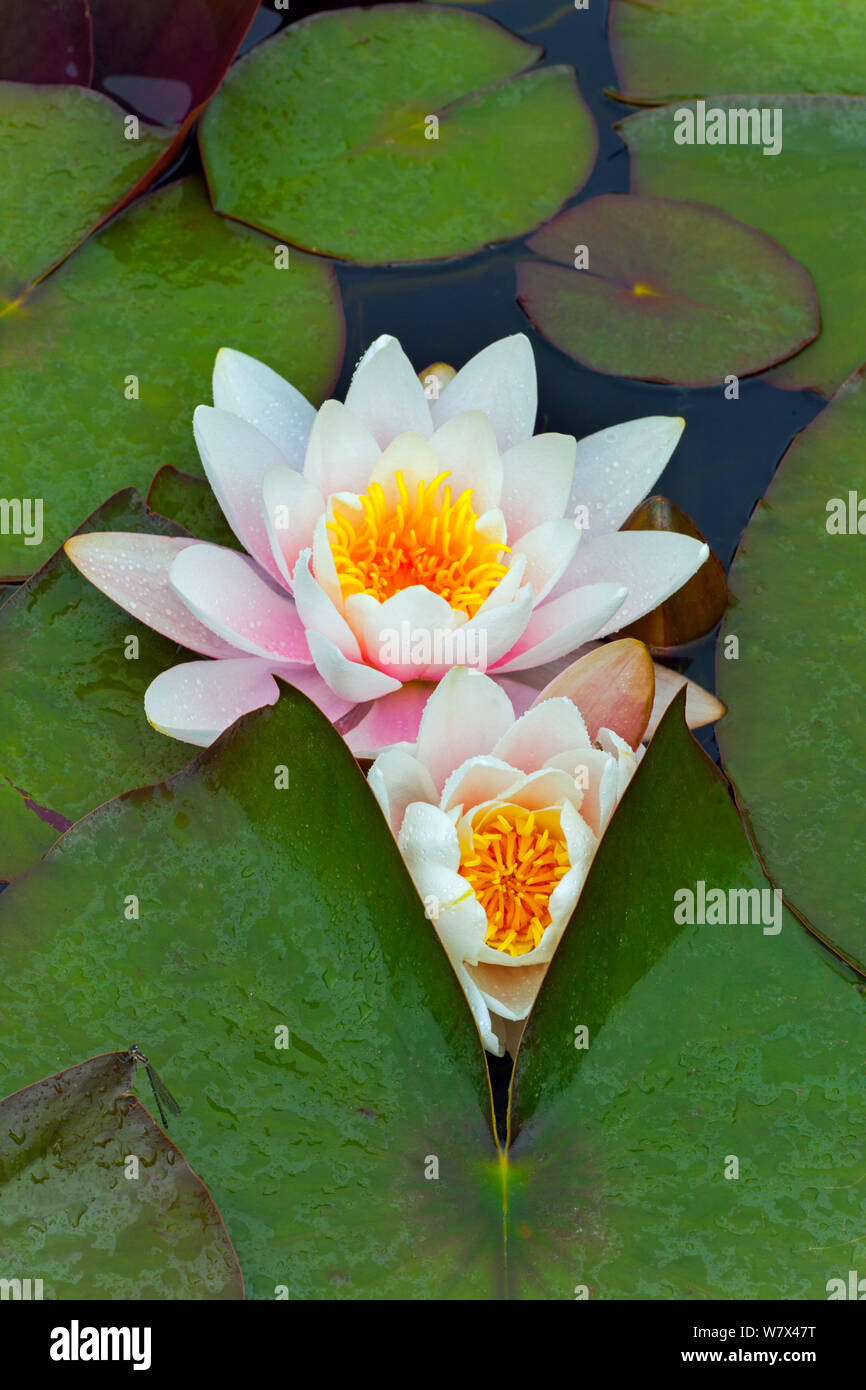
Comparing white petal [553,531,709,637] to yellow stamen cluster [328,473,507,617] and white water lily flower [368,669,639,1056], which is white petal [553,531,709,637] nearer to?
yellow stamen cluster [328,473,507,617]

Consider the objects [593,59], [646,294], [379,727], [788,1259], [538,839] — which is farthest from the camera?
[593,59]

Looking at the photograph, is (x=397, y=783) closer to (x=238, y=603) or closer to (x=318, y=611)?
(x=318, y=611)

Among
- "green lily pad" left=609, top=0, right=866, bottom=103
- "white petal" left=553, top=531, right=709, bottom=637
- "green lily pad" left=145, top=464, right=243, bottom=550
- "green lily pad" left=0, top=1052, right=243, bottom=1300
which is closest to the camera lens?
"green lily pad" left=0, top=1052, right=243, bottom=1300

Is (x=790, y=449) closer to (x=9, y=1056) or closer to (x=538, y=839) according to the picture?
(x=538, y=839)

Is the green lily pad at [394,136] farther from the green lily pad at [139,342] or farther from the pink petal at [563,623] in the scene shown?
the pink petal at [563,623]

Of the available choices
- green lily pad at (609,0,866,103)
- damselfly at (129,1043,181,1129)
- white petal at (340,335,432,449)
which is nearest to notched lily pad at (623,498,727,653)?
white petal at (340,335,432,449)

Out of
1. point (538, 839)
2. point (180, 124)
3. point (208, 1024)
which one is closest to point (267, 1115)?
point (208, 1024)

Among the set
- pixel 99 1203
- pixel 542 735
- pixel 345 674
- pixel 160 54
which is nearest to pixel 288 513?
pixel 345 674

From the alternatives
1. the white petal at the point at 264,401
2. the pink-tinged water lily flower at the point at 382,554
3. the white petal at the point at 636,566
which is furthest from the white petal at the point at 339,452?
the white petal at the point at 636,566
